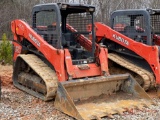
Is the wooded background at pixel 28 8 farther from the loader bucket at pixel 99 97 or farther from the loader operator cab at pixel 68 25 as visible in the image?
the loader bucket at pixel 99 97

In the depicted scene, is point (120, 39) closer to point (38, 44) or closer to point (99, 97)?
point (99, 97)

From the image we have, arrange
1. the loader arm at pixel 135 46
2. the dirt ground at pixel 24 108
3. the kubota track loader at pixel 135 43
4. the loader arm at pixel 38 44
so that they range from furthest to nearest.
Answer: the kubota track loader at pixel 135 43, the loader arm at pixel 135 46, the loader arm at pixel 38 44, the dirt ground at pixel 24 108

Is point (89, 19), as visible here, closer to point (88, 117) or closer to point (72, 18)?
point (72, 18)

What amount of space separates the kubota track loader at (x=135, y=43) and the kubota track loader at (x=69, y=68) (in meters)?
0.91

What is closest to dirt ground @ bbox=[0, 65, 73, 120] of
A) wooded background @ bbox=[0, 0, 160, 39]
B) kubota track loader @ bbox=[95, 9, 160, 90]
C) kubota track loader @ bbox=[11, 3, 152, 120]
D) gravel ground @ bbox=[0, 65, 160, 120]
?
gravel ground @ bbox=[0, 65, 160, 120]

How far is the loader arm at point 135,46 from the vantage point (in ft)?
23.7

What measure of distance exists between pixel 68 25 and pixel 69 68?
158 centimetres

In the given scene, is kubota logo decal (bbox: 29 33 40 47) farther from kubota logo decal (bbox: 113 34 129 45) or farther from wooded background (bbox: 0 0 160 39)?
wooded background (bbox: 0 0 160 39)

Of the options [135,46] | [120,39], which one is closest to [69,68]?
[135,46]

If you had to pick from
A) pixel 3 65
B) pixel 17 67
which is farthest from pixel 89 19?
pixel 3 65

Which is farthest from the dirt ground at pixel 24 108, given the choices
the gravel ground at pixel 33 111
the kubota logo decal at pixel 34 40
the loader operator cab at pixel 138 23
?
the loader operator cab at pixel 138 23

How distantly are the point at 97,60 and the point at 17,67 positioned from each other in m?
1.94

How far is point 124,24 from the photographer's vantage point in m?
8.37

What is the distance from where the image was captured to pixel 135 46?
7680 mm
